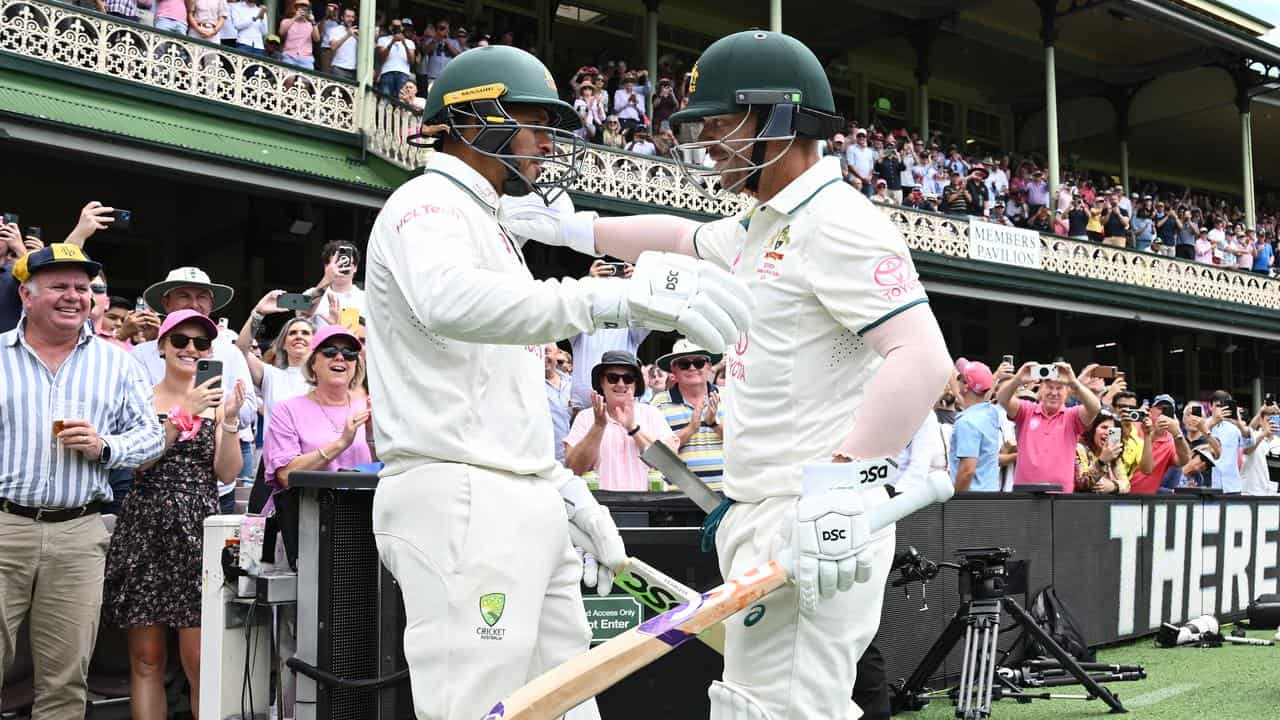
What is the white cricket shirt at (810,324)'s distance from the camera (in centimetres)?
306

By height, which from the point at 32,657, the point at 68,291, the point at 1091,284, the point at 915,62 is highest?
the point at 915,62

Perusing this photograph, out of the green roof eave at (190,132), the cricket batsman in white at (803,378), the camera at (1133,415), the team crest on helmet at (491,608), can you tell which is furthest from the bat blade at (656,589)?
the green roof eave at (190,132)

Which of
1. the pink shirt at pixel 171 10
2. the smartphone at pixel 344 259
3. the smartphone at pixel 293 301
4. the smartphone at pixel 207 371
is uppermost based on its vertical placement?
the pink shirt at pixel 171 10

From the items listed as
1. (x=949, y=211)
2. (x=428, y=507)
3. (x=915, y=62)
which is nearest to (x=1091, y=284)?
(x=949, y=211)

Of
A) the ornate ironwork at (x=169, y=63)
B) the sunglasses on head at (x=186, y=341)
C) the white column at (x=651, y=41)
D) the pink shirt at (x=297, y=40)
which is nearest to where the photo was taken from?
the sunglasses on head at (x=186, y=341)

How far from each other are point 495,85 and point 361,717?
243 cm

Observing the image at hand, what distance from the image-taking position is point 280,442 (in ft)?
19.5

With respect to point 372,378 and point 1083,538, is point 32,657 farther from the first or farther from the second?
point 1083,538

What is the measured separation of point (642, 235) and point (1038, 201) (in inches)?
922

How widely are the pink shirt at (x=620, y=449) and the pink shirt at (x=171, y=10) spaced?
29.2 feet

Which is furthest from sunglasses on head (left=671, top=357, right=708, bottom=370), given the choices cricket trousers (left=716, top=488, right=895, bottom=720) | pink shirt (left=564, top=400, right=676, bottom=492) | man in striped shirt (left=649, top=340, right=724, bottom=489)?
cricket trousers (left=716, top=488, right=895, bottom=720)


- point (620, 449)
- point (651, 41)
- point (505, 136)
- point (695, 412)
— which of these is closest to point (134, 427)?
point (620, 449)

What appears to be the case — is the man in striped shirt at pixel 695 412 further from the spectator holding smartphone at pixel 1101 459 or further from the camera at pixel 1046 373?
the spectator holding smartphone at pixel 1101 459

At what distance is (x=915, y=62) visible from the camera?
2873 cm
